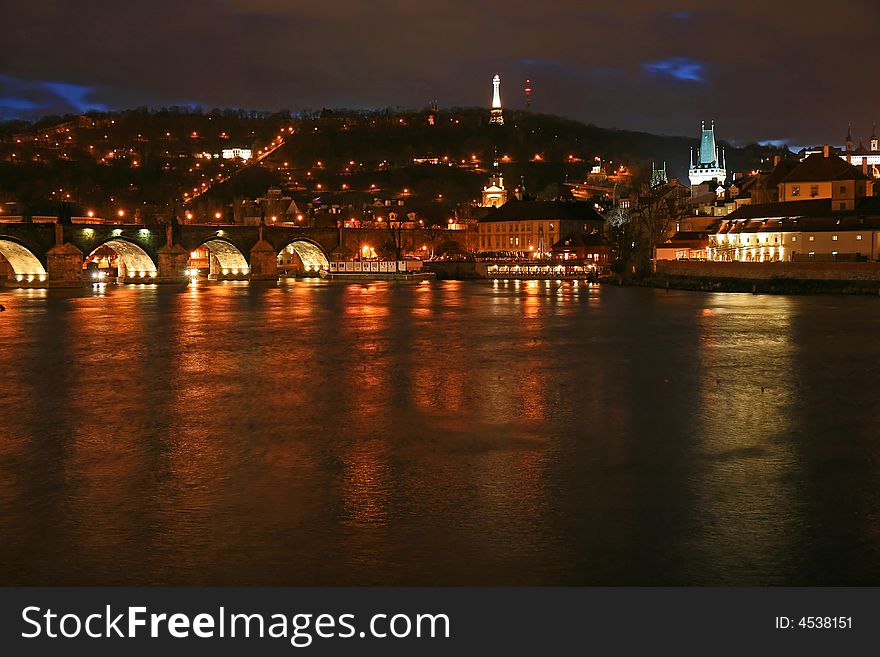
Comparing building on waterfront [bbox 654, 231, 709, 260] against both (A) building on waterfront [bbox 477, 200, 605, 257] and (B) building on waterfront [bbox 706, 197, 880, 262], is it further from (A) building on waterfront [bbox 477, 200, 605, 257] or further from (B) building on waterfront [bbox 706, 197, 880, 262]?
(A) building on waterfront [bbox 477, 200, 605, 257]

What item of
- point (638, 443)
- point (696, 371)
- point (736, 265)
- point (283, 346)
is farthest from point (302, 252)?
point (638, 443)

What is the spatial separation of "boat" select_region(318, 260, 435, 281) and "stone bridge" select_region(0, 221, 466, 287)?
7.77 feet

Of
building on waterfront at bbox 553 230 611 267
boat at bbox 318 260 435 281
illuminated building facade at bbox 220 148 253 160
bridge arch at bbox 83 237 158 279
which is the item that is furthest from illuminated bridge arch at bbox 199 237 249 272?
illuminated building facade at bbox 220 148 253 160

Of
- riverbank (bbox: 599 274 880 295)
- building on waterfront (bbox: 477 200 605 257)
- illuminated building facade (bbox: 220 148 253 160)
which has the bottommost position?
→ riverbank (bbox: 599 274 880 295)

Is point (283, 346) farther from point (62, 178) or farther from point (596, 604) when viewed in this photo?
point (62, 178)

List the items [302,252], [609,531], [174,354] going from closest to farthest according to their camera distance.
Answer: [609,531] < [174,354] < [302,252]

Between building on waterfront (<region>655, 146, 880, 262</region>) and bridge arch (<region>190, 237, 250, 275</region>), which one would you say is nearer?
building on waterfront (<region>655, 146, 880, 262</region>)

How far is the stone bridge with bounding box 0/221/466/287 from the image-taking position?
51.9m

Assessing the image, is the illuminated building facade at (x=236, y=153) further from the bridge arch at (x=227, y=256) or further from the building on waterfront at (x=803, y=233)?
the building on waterfront at (x=803, y=233)

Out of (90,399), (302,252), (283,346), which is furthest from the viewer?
(302,252)

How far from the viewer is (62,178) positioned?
284ft

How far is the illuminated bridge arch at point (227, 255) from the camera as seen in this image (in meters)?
64.1

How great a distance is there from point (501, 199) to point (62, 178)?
159ft

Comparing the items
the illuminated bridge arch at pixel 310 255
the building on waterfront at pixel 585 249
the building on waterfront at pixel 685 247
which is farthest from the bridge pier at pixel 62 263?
the building on waterfront at pixel 585 249
